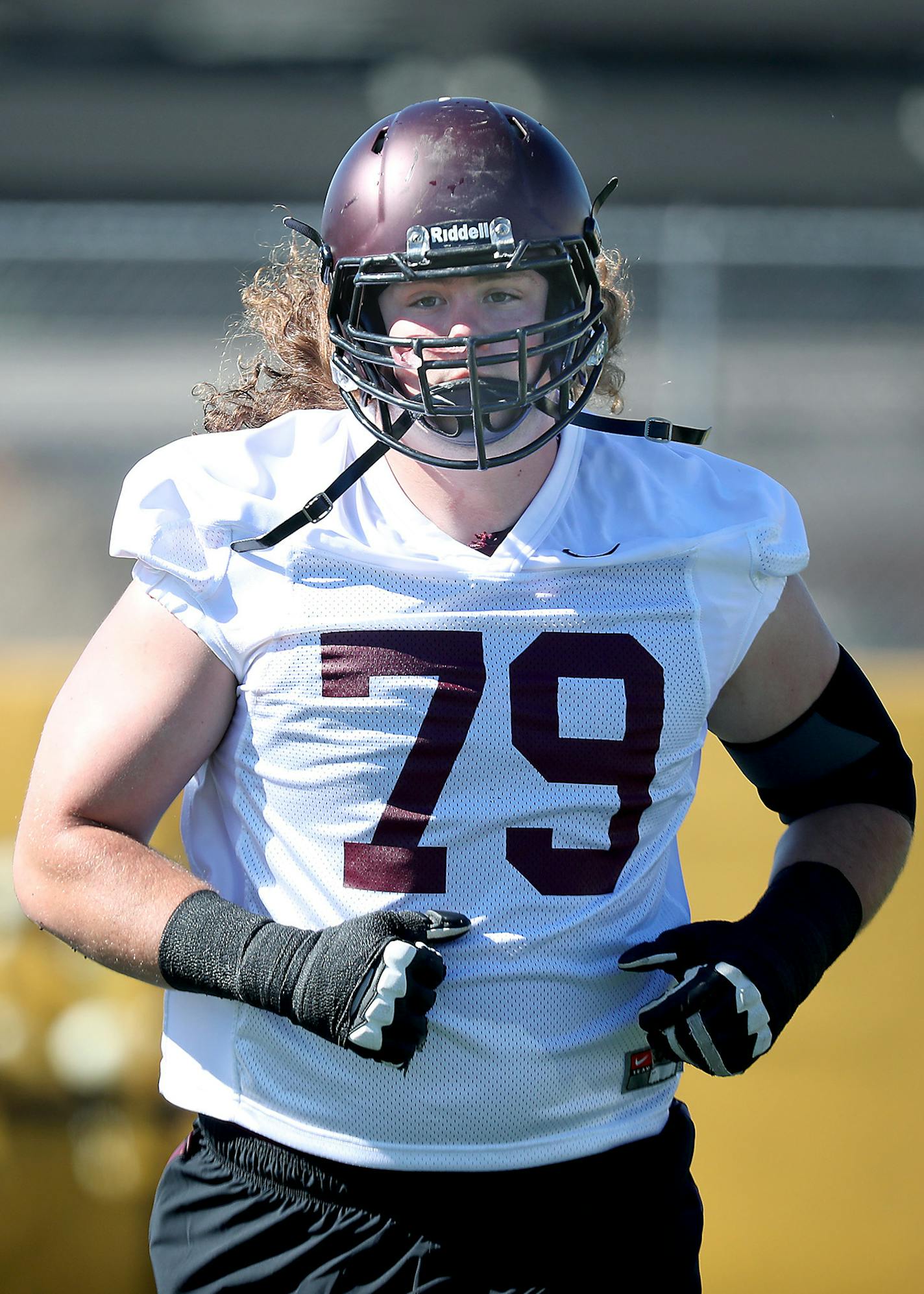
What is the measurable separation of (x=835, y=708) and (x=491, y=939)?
525 millimetres

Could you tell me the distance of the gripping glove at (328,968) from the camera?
1254 millimetres

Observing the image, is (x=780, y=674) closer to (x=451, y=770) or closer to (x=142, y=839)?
(x=451, y=770)

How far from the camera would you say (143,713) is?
1370 mm

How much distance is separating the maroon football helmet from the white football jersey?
0.12 m

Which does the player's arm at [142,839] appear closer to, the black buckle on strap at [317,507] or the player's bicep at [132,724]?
the player's bicep at [132,724]

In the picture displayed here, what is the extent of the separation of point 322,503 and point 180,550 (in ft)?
0.50

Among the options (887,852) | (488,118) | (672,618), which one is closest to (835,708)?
(887,852)

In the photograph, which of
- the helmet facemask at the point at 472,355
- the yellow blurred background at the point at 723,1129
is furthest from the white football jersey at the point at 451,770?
the yellow blurred background at the point at 723,1129

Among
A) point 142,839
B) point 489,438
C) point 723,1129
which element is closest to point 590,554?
point 489,438

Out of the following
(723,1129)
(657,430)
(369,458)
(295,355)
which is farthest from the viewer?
(723,1129)

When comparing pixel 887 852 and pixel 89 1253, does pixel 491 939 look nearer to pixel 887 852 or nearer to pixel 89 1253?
pixel 887 852

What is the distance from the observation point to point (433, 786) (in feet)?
4.57

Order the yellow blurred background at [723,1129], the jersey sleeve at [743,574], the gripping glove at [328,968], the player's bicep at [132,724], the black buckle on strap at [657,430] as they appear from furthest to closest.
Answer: the yellow blurred background at [723,1129] → the black buckle on strap at [657,430] → the jersey sleeve at [743,574] → the player's bicep at [132,724] → the gripping glove at [328,968]

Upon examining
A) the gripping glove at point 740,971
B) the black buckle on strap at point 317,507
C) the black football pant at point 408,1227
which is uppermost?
the black buckle on strap at point 317,507
